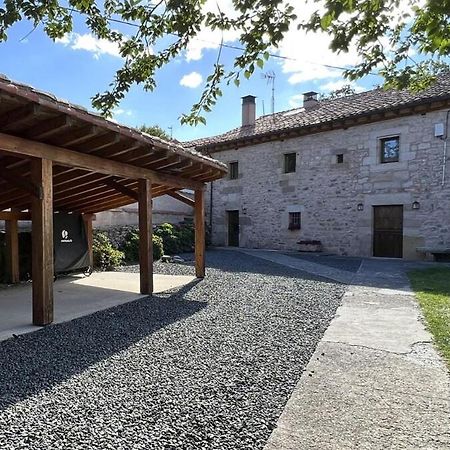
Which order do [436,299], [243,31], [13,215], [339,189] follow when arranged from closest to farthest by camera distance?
[243,31] → [436,299] → [13,215] → [339,189]

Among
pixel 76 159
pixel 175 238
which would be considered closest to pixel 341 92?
pixel 175 238

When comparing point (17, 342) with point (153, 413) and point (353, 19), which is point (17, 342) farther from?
point (353, 19)

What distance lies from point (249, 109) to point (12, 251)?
14.0 m

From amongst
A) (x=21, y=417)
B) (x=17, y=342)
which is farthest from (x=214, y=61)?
(x=17, y=342)

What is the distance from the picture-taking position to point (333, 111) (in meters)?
14.7

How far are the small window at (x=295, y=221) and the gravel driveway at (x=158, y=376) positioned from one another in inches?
385

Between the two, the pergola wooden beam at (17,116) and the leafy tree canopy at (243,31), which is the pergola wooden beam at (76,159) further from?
the leafy tree canopy at (243,31)

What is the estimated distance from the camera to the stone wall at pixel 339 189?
11898mm

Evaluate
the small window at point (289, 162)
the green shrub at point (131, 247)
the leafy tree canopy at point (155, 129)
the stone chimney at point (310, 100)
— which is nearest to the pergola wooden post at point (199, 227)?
the green shrub at point (131, 247)

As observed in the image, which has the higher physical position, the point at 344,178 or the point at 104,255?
the point at 344,178

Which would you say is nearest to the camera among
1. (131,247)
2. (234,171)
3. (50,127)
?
(50,127)

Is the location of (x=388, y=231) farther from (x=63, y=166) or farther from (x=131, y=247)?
(x=63, y=166)

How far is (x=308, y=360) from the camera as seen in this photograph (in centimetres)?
321

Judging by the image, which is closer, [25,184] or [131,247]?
[25,184]
